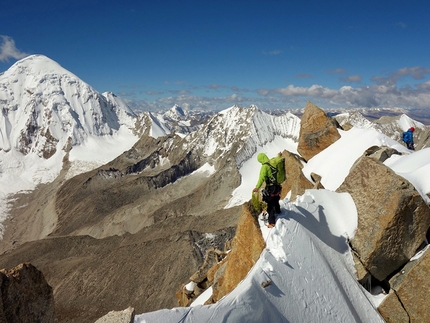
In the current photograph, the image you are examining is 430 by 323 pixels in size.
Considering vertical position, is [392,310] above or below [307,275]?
below

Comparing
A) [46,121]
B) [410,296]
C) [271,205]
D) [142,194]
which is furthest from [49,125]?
[410,296]

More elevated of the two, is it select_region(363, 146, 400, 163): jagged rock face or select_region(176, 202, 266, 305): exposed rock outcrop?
select_region(363, 146, 400, 163): jagged rock face

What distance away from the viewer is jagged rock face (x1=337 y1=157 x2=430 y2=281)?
33.0ft

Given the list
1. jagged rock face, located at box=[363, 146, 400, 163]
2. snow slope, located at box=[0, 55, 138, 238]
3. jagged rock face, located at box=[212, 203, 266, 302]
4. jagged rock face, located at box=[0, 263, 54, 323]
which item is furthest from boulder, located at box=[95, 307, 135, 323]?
snow slope, located at box=[0, 55, 138, 238]

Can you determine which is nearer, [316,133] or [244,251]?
[244,251]

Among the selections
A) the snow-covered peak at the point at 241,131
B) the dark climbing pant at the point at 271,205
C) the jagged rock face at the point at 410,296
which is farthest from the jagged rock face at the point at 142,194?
the jagged rock face at the point at 410,296

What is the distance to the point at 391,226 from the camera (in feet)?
33.2

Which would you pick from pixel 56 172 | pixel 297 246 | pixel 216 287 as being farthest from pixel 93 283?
pixel 56 172

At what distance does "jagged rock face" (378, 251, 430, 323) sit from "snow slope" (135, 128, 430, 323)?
483 millimetres

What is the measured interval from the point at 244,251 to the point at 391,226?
5707 mm

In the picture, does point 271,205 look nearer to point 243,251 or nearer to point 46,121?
point 243,251

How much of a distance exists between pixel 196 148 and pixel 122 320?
370 feet

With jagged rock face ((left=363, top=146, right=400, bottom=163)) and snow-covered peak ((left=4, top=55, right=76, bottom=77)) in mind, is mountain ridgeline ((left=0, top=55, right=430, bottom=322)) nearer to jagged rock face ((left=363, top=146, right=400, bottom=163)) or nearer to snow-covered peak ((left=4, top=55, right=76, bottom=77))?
snow-covered peak ((left=4, top=55, right=76, bottom=77))

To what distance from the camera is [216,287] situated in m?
14.0
